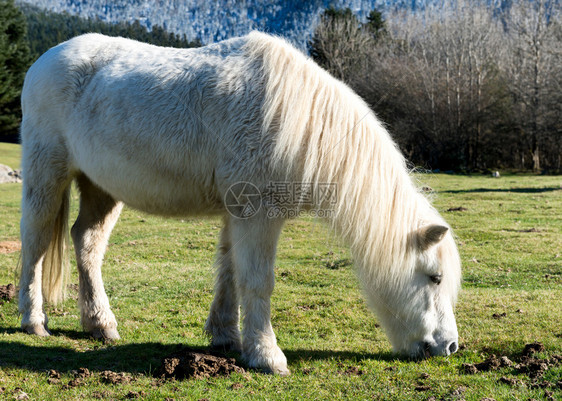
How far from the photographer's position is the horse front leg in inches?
153

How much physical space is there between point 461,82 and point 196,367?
3515 cm

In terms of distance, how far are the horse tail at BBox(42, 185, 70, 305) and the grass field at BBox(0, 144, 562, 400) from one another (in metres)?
0.39

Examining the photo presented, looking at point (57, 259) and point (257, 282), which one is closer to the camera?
point (257, 282)

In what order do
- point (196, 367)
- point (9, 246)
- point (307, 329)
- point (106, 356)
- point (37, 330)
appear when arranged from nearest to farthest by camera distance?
1. point (196, 367)
2. point (106, 356)
3. point (37, 330)
4. point (307, 329)
5. point (9, 246)

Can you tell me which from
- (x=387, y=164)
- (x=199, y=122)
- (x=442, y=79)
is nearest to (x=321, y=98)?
(x=387, y=164)

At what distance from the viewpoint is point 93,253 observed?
17.0 ft

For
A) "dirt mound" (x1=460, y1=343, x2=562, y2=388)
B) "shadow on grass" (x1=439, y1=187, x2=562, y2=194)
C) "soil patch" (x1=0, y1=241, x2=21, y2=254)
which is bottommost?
"soil patch" (x1=0, y1=241, x2=21, y2=254)

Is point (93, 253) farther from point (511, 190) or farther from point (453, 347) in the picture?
point (511, 190)

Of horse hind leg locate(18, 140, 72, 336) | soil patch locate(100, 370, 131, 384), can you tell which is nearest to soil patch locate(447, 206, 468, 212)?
horse hind leg locate(18, 140, 72, 336)

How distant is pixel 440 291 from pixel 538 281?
3688 millimetres

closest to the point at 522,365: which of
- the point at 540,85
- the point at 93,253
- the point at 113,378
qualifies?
the point at 113,378

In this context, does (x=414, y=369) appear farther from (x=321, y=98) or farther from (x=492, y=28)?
(x=492, y=28)

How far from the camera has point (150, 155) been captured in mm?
4215

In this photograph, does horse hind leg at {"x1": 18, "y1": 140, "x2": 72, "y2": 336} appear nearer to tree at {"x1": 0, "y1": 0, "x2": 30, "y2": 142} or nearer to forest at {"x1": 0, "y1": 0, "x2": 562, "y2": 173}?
forest at {"x1": 0, "y1": 0, "x2": 562, "y2": 173}
